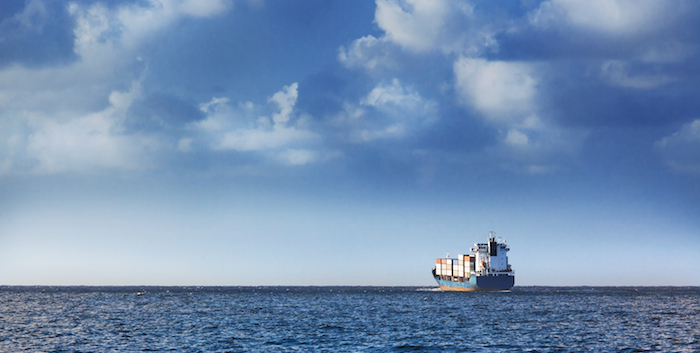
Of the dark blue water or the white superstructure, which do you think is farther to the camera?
the white superstructure

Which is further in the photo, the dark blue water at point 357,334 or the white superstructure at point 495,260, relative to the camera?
the white superstructure at point 495,260

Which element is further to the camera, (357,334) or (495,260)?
(495,260)

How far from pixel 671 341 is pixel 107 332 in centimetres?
5870

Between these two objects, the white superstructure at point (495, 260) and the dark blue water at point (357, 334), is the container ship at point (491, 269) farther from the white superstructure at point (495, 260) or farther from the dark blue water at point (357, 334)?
the dark blue water at point (357, 334)

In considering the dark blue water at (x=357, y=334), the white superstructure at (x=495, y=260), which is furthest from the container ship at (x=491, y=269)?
the dark blue water at (x=357, y=334)

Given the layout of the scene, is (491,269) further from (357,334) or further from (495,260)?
(357,334)

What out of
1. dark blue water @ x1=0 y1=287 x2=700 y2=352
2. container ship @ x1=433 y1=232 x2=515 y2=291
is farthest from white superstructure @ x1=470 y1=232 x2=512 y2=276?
dark blue water @ x1=0 y1=287 x2=700 y2=352

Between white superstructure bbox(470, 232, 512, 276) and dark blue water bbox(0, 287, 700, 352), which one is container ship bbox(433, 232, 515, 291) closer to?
white superstructure bbox(470, 232, 512, 276)

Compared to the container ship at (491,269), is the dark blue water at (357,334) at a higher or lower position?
lower

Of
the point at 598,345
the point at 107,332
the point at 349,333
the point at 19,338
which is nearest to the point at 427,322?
the point at 349,333

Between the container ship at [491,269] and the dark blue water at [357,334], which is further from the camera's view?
the container ship at [491,269]

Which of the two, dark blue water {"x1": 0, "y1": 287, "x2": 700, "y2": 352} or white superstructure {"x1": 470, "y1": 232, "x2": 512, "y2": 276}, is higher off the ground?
white superstructure {"x1": 470, "y1": 232, "x2": 512, "y2": 276}

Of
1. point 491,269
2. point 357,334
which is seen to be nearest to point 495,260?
point 491,269

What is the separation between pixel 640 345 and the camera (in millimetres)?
54000
